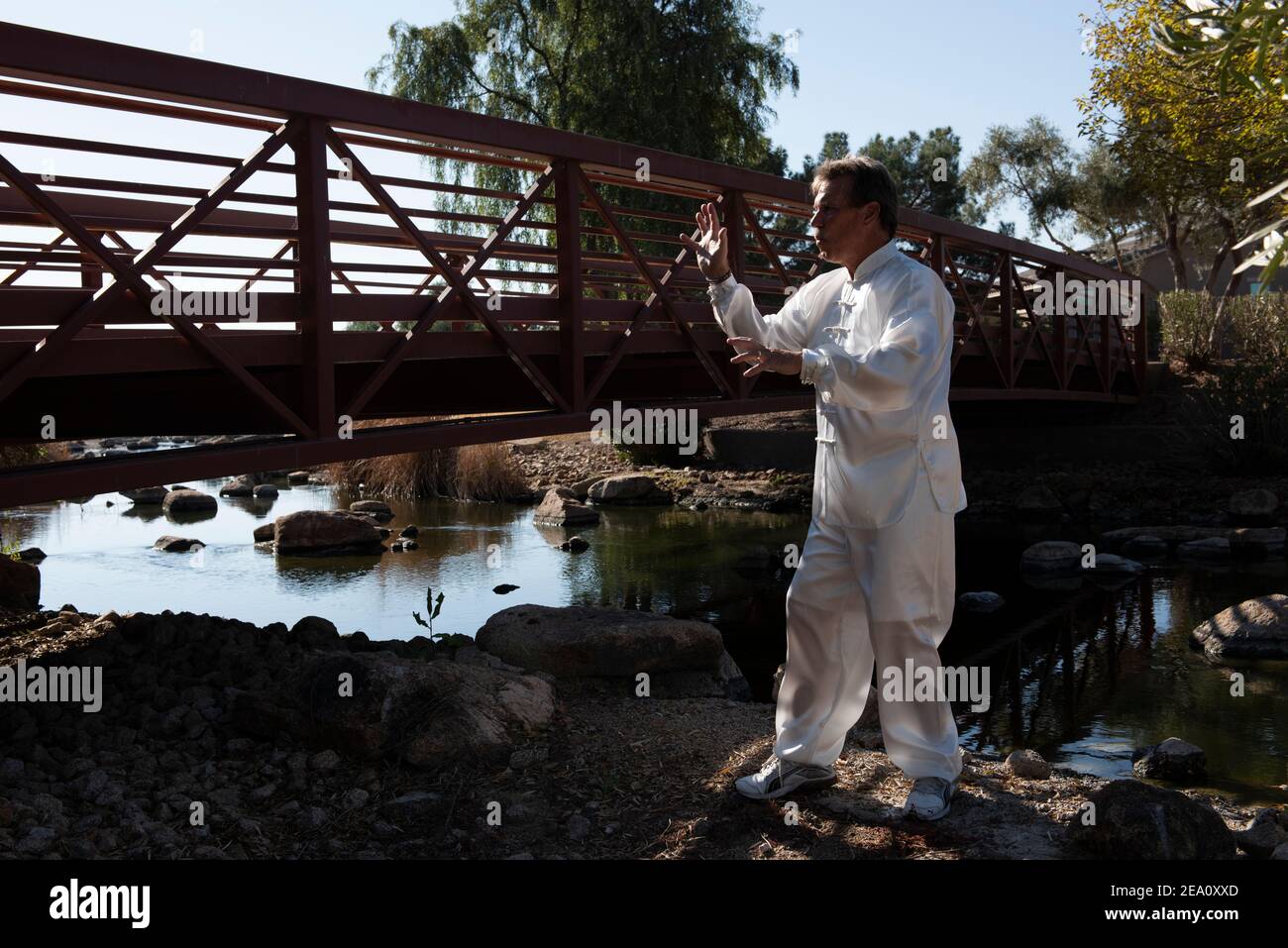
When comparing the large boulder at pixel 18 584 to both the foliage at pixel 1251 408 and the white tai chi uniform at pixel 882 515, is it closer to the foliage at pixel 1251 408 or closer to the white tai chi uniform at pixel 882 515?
the white tai chi uniform at pixel 882 515

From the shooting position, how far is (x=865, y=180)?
4387 millimetres

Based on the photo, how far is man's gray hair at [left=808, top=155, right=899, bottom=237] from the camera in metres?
4.38

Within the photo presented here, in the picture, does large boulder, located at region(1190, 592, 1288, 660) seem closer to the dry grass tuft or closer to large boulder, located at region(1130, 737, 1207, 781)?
large boulder, located at region(1130, 737, 1207, 781)

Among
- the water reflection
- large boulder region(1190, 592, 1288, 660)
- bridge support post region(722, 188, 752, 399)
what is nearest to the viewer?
the water reflection

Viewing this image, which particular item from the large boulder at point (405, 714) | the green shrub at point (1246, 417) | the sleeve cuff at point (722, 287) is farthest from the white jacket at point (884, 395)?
the green shrub at point (1246, 417)

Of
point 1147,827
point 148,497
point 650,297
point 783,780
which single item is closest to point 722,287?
point 783,780

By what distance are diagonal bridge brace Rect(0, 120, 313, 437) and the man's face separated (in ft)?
9.67

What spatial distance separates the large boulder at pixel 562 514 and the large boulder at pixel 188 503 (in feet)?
17.8

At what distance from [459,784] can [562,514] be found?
13.4m

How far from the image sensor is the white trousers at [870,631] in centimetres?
434

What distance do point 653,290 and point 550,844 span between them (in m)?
4.66

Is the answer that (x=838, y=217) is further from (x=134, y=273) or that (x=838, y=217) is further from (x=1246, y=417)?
(x=1246, y=417)

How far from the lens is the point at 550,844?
15.6 ft

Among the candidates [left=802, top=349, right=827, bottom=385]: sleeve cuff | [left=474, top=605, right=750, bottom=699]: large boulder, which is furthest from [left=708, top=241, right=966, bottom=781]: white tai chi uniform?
[left=474, top=605, right=750, bottom=699]: large boulder
